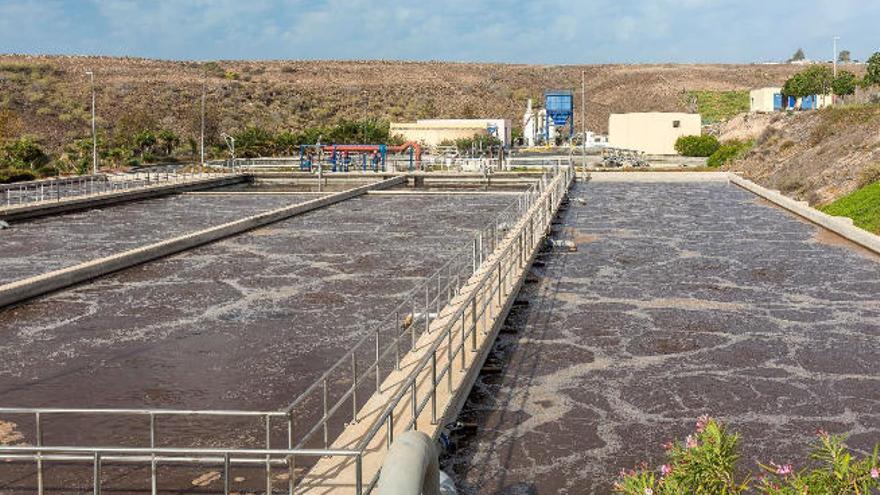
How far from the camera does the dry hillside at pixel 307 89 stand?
93.2 metres

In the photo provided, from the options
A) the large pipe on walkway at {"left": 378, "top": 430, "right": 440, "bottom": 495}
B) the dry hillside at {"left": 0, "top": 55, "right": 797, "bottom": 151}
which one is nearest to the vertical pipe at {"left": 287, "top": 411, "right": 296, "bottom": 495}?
the large pipe on walkway at {"left": 378, "top": 430, "right": 440, "bottom": 495}

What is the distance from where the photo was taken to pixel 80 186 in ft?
147

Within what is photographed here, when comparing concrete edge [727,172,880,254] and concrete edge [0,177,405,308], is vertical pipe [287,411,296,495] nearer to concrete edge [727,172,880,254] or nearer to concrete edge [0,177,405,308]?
concrete edge [0,177,405,308]

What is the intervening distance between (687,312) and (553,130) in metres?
73.1

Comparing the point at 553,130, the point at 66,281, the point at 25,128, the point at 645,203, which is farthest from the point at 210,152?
the point at 66,281

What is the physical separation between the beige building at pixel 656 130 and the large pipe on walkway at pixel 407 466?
241ft

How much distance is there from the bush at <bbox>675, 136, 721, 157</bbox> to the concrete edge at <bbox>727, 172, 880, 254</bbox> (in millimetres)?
26427

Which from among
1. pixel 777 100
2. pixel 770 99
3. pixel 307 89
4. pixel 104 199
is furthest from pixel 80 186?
pixel 307 89

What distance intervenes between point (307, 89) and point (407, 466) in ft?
375

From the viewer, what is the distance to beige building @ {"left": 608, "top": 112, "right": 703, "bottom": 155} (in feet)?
251

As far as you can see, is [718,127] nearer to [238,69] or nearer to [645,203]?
[645,203]

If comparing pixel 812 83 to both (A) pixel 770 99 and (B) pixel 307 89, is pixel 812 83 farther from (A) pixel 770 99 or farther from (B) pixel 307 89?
(B) pixel 307 89

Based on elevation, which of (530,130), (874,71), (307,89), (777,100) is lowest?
(530,130)

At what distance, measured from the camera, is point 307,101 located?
10988 cm
